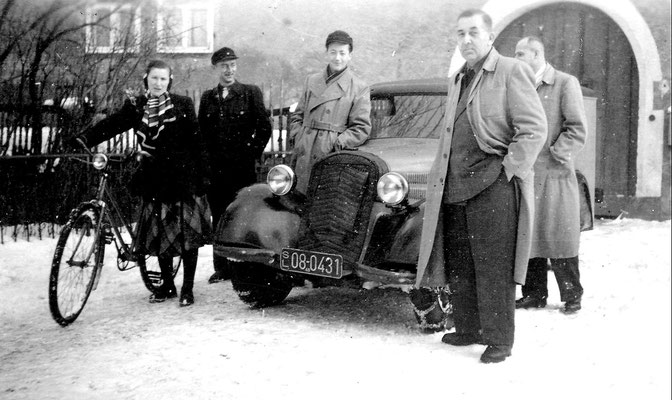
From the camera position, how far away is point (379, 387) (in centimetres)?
291

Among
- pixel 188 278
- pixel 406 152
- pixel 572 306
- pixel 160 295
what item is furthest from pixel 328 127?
pixel 572 306

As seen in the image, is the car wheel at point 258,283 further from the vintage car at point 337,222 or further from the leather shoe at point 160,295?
the leather shoe at point 160,295

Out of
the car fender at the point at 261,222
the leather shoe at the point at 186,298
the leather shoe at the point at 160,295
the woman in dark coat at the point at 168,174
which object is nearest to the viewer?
the car fender at the point at 261,222

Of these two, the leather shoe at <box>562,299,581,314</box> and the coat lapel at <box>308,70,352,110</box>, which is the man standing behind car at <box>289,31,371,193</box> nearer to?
the coat lapel at <box>308,70,352,110</box>

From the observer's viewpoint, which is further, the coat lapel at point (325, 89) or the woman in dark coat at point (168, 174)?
the coat lapel at point (325, 89)

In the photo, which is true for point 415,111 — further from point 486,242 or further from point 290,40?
point 486,242

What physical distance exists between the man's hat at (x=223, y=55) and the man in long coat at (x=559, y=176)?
6.88ft

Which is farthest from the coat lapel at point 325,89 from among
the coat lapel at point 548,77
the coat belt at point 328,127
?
the coat lapel at point 548,77

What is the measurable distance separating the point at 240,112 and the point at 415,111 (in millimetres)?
1393

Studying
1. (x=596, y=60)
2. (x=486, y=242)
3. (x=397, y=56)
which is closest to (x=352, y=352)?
(x=486, y=242)

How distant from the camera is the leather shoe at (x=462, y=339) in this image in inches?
140

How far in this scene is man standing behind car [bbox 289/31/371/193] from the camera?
458cm

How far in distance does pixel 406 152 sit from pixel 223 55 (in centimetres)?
161

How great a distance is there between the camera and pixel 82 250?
414 centimetres
